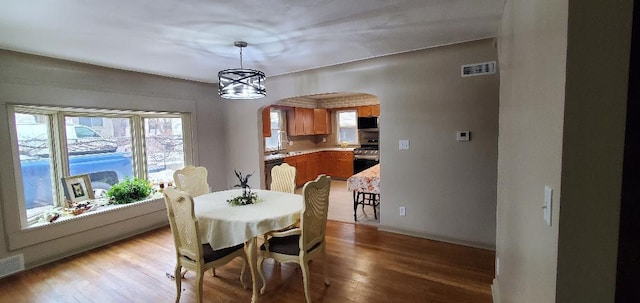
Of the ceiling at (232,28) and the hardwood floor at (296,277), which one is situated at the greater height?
the ceiling at (232,28)

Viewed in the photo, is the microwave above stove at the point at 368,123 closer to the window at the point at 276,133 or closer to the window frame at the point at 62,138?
the window at the point at 276,133


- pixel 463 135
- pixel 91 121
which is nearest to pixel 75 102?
pixel 91 121

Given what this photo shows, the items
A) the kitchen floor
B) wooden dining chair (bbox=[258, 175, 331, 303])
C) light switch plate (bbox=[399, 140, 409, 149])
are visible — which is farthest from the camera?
the kitchen floor

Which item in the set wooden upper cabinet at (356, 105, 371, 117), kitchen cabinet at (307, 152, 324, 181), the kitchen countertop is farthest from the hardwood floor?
wooden upper cabinet at (356, 105, 371, 117)

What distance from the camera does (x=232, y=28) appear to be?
2396mm

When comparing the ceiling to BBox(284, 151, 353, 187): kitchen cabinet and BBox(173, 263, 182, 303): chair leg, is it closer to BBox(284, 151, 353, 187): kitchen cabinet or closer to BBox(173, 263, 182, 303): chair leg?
BBox(173, 263, 182, 303): chair leg

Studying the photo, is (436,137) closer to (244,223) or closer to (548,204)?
(244,223)

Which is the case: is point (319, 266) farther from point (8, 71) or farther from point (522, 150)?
point (8, 71)

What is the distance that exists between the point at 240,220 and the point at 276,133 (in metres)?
4.89

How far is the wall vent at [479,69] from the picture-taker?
296 centimetres

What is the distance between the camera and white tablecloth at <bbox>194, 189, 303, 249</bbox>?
219 cm

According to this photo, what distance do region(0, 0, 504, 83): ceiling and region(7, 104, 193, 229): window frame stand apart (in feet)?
2.26

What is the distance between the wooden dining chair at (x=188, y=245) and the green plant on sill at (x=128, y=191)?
2263 millimetres

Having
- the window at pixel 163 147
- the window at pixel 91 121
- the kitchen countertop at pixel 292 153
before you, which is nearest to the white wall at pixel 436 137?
the kitchen countertop at pixel 292 153
